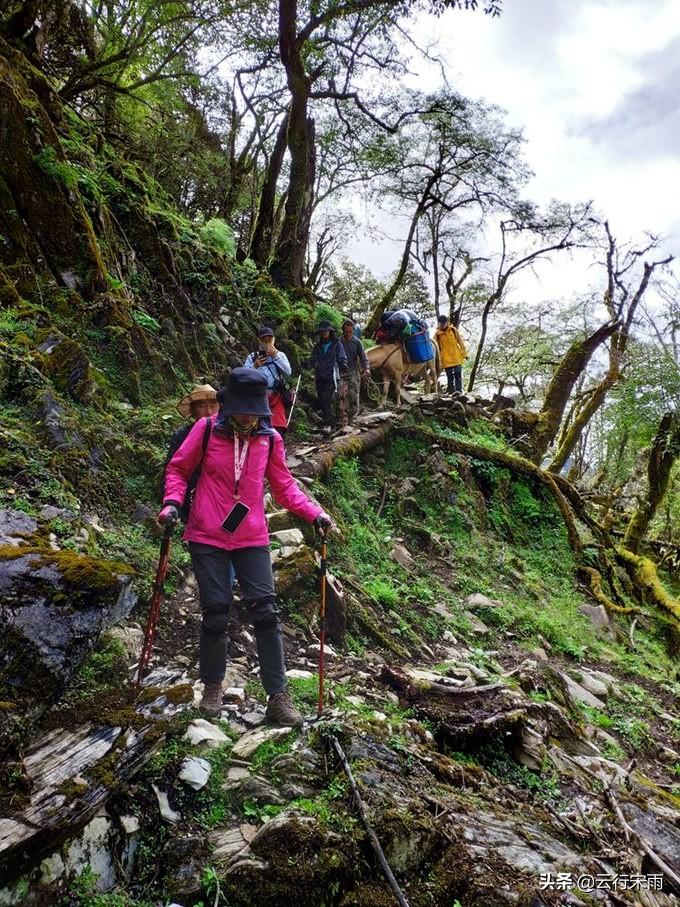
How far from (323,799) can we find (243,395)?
2.76 meters

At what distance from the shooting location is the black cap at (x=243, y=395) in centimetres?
419

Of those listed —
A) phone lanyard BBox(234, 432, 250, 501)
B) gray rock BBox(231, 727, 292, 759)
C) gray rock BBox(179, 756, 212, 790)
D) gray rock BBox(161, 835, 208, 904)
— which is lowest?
gray rock BBox(161, 835, 208, 904)

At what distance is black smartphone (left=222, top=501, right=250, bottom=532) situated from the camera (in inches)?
164

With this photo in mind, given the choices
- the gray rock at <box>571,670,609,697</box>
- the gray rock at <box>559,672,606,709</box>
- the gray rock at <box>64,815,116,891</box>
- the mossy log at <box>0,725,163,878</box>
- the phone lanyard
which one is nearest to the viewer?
the mossy log at <box>0,725,163,878</box>

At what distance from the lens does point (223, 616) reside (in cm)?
412

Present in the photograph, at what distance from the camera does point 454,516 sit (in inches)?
439

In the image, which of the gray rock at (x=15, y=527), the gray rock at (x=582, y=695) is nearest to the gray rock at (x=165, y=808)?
the gray rock at (x=15, y=527)

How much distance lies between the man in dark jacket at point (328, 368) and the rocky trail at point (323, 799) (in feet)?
21.6

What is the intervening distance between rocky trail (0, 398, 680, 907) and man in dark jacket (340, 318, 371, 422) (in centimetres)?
721

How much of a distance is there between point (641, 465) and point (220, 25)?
20126mm

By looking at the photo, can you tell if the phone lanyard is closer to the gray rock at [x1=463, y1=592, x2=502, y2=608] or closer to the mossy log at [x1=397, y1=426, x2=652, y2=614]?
the gray rock at [x1=463, y1=592, x2=502, y2=608]

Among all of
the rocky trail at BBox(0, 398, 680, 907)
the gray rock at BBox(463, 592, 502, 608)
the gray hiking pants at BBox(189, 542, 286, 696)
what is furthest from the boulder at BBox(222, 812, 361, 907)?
the gray rock at BBox(463, 592, 502, 608)

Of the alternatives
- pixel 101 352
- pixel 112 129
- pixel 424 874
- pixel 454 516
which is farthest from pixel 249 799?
Answer: pixel 112 129

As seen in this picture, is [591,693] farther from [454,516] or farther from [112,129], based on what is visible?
[112,129]
